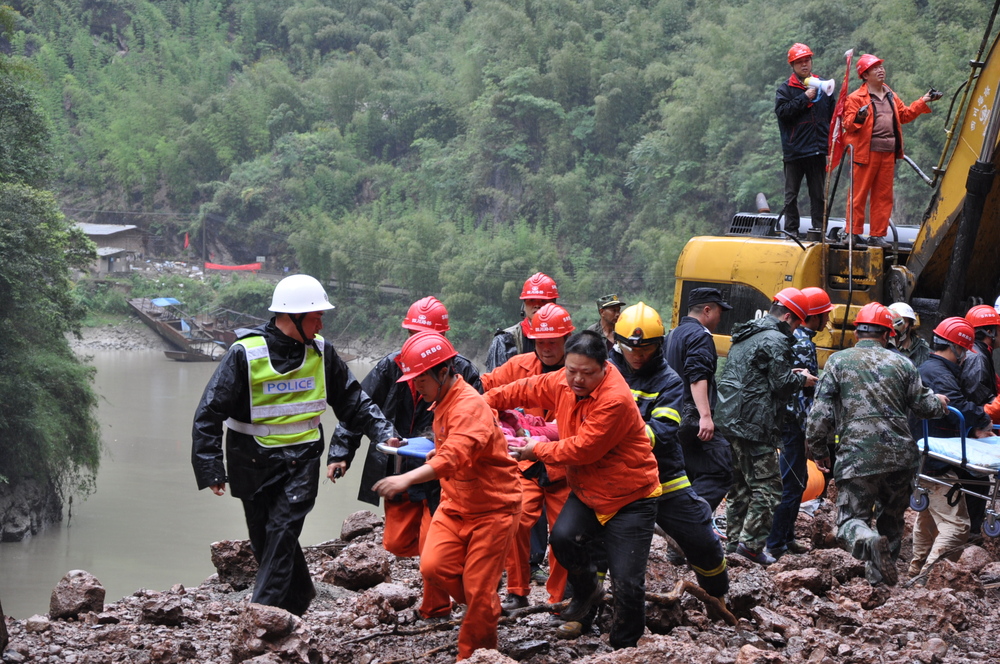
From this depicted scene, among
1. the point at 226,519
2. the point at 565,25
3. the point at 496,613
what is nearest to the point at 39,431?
the point at 226,519

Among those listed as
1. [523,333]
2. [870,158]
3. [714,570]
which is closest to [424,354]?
[714,570]

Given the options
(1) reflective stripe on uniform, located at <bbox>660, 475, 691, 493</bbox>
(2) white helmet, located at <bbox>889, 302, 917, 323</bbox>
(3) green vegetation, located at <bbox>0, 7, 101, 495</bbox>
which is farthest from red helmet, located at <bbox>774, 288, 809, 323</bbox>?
(3) green vegetation, located at <bbox>0, 7, 101, 495</bbox>

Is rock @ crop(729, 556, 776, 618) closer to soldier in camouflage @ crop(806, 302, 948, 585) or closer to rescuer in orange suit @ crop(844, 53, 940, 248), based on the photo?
soldier in camouflage @ crop(806, 302, 948, 585)

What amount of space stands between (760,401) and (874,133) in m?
3.62

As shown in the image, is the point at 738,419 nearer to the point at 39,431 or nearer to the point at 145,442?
the point at 39,431

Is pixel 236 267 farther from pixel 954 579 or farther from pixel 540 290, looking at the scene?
pixel 954 579

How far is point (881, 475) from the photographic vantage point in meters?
5.87

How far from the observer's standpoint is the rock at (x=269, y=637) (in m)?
4.30

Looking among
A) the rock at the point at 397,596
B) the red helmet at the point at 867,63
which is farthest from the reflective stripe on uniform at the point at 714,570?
the red helmet at the point at 867,63

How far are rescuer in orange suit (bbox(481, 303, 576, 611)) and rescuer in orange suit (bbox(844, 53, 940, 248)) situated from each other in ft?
13.8

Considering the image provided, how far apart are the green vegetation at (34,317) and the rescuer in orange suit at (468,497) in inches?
862

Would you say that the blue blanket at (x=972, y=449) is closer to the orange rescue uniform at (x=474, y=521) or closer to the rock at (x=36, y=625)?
the orange rescue uniform at (x=474, y=521)

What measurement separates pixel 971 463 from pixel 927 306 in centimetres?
319

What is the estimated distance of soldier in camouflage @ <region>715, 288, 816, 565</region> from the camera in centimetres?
636
